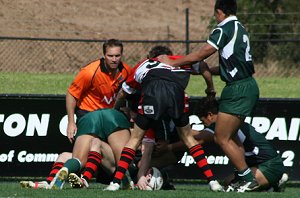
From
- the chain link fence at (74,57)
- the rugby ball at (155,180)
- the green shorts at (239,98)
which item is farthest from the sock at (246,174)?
the chain link fence at (74,57)

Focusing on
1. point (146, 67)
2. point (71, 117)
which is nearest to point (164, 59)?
point (146, 67)

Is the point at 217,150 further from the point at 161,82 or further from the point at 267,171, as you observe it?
the point at 161,82

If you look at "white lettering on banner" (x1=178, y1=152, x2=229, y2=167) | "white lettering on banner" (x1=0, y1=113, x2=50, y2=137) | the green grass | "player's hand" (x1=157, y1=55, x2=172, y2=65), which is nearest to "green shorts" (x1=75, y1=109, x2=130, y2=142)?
"player's hand" (x1=157, y1=55, x2=172, y2=65)

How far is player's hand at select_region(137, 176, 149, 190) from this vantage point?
35.3 ft

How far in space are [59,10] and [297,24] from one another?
6.25 meters

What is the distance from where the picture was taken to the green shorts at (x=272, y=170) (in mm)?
11055

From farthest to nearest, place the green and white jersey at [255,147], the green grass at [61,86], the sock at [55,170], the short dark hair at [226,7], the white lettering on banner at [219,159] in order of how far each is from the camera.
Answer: the green grass at [61,86] < the white lettering on banner at [219,159] < the green and white jersey at [255,147] < the sock at [55,170] < the short dark hair at [226,7]

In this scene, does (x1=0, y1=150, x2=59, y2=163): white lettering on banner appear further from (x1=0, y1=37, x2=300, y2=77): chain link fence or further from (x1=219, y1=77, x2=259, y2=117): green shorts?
(x1=0, y1=37, x2=300, y2=77): chain link fence

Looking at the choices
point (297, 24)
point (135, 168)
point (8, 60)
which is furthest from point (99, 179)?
point (297, 24)

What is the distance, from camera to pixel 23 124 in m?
12.4

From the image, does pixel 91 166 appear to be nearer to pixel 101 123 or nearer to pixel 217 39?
pixel 101 123

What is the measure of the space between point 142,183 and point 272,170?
1.43m

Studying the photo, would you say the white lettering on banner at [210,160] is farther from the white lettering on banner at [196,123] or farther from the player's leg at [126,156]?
the player's leg at [126,156]

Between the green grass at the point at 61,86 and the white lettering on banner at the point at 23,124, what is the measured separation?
506 centimetres
